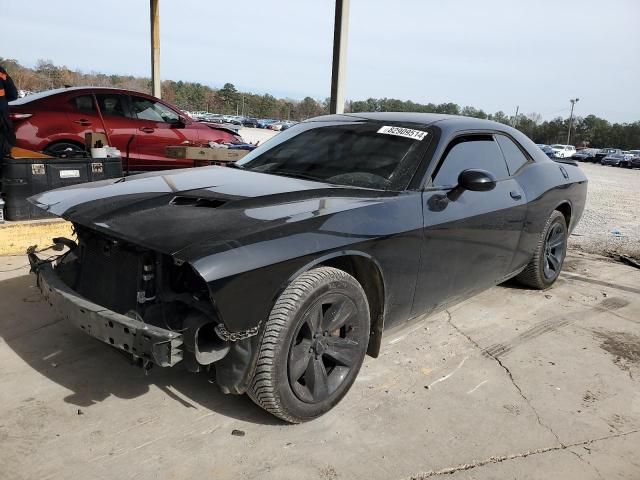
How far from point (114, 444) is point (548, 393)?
7.84ft

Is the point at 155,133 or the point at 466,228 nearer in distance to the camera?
the point at 466,228

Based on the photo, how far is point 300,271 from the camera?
2.43 m

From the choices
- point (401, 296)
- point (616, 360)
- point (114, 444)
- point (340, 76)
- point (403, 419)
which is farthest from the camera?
point (340, 76)

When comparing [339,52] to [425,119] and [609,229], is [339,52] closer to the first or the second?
[425,119]

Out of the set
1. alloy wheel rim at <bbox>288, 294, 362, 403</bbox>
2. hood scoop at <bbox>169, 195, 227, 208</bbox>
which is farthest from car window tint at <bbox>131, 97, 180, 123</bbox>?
alloy wheel rim at <bbox>288, 294, 362, 403</bbox>

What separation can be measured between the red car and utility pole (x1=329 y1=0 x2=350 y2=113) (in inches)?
78.0

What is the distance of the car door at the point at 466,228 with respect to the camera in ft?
10.4

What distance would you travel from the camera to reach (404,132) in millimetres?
3469

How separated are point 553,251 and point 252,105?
340 ft

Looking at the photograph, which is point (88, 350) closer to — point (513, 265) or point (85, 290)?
point (85, 290)

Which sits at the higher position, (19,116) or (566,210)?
(19,116)

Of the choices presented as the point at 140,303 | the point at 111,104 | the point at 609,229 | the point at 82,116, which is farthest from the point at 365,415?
the point at 609,229

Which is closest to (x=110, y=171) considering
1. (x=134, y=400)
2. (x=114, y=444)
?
(x=134, y=400)

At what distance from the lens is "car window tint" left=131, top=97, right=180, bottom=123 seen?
7355 mm
